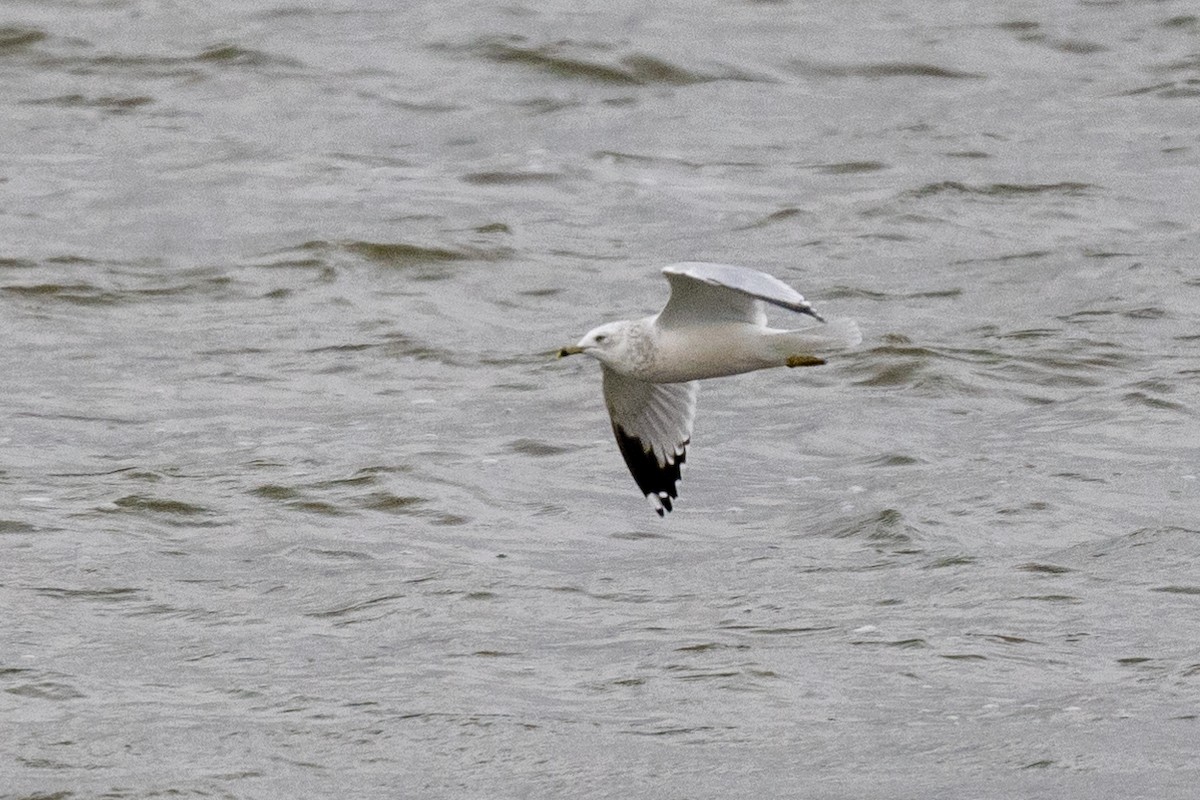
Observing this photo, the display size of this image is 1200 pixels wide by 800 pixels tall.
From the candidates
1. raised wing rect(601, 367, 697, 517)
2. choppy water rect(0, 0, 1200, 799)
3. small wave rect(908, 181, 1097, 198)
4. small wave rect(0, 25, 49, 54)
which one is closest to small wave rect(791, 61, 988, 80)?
choppy water rect(0, 0, 1200, 799)

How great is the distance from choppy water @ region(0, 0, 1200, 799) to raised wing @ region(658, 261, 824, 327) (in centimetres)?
132

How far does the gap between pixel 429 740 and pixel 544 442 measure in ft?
12.8

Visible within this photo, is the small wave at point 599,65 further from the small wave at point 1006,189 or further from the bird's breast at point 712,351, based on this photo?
the bird's breast at point 712,351

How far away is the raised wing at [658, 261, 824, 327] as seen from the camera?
713cm

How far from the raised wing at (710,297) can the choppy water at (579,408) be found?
132 centimetres

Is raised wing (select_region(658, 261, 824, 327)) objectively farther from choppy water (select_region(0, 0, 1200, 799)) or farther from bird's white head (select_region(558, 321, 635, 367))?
choppy water (select_region(0, 0, 1200, 799))

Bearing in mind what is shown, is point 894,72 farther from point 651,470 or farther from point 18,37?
point 651,470

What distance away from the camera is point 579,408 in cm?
1229

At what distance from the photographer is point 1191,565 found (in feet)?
31.3

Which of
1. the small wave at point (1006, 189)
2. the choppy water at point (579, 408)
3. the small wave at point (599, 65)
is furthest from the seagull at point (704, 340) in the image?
the small wave at point (599, 65)

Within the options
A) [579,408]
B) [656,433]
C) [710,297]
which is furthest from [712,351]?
[579,408]

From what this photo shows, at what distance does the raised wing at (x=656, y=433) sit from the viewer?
8750 mm

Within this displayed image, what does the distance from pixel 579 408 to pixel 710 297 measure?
15.1ft

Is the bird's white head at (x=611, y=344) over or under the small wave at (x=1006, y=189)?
over
